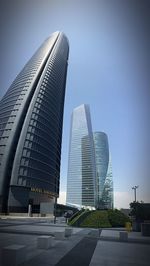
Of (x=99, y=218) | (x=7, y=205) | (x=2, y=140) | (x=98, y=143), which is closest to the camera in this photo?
(x=99, y=218)

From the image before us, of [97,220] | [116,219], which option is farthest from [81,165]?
[97,220]

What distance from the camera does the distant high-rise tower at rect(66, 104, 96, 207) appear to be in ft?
400

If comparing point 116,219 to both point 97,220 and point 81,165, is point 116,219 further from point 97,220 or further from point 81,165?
point 81,165

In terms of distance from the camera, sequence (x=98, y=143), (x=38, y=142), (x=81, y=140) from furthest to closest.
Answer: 1. (x=81, y=140)
2. (x=98, y=143)
3. (x=38, y=142)

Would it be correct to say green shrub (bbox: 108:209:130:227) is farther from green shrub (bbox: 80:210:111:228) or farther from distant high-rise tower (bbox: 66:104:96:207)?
distant high-rise tower (bbox: 66:104:96:207)

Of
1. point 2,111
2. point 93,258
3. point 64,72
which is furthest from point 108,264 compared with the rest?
point 64,72

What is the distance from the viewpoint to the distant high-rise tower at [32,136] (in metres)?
69.8

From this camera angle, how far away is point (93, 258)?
8.98m

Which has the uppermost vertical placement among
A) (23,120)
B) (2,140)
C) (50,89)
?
(50,89)

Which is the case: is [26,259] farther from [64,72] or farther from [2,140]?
[64,72]

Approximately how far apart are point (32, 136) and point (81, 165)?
6113 cm

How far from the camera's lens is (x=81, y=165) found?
135250 mm

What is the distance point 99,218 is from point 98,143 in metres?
100

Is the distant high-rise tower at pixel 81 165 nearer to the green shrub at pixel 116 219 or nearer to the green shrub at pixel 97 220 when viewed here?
the green shrub at pixel 116 219
